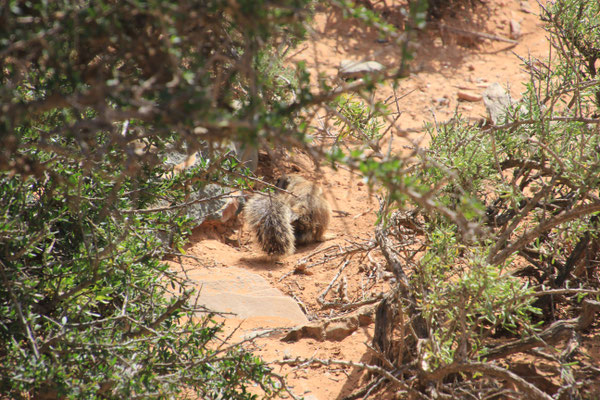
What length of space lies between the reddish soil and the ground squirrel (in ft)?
0.68

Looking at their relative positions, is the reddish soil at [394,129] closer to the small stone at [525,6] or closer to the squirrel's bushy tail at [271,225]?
the small stone at [525,6]

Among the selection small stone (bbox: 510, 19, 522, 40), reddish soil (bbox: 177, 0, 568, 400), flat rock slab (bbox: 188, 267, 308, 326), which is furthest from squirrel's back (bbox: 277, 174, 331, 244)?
small stone (bbox: 510, 19, 522, 40)

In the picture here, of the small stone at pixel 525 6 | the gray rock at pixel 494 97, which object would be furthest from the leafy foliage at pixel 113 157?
the small stone at pixel 525 6

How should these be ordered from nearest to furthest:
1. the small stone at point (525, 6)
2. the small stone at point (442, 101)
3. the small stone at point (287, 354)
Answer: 1. the small stone at point (287, 354)
2. the small stone at point (442, 101)
3. the small stone at point (525, 6)

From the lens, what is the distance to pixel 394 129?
8.43 meters

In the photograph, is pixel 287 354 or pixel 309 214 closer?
pixel 287 354

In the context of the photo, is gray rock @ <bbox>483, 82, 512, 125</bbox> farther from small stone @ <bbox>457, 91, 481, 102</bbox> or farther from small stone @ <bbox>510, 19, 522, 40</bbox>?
small stone @ <bbox>510, 19, 522, 40</bbox>

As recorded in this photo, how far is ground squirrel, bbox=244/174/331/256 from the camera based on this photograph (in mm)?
6145

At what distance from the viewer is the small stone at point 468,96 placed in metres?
9.06

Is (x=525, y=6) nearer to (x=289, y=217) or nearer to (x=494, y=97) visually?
(x=494, y=97)

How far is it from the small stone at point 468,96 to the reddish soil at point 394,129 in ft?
0.35

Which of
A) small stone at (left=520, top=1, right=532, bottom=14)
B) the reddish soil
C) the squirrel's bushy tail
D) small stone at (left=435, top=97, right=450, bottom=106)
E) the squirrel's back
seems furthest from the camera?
small stone at (left=520, top=1, right=532, bottom=14)

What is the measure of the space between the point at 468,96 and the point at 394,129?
1672mm

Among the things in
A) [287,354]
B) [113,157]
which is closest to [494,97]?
[287,354]
